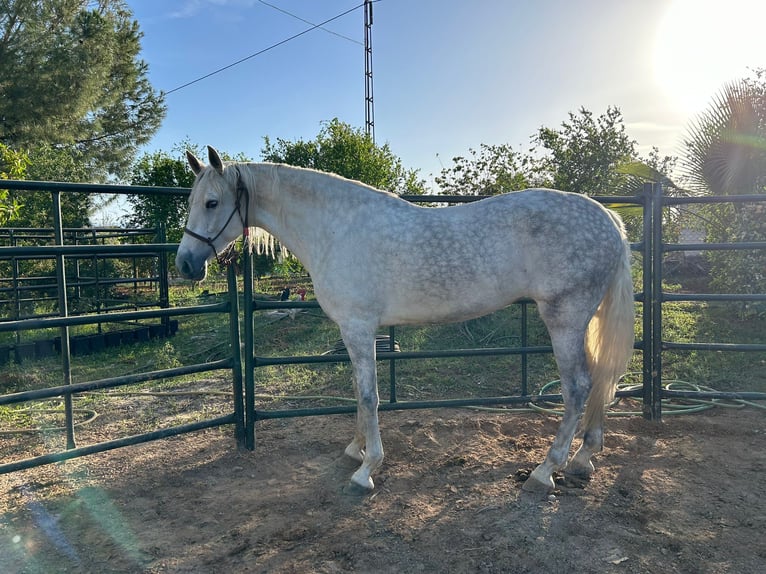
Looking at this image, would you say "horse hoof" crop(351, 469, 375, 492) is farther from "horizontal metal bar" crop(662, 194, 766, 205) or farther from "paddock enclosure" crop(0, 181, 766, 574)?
"horizontal metal bar" crop(662, 194, 766, 205)

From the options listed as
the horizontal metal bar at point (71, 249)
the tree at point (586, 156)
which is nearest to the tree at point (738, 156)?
the tree at point (586, 156)

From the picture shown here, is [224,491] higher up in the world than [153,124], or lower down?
lower down

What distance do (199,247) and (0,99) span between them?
12.2 m

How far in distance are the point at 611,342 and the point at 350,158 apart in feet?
33.6

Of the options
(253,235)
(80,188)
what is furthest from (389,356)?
(80,188)

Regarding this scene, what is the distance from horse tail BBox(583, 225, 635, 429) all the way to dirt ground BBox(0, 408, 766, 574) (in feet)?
1.27

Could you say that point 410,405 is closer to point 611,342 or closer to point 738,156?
point 611,342

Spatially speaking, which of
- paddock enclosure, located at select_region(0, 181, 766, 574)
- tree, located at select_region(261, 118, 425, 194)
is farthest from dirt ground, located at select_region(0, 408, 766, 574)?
tree, located at select_region(261, 118, 425, 194)

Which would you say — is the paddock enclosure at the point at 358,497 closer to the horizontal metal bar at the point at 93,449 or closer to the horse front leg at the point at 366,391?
the horizontal metal bar at the point at 93,449

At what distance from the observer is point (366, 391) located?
8.96 ft

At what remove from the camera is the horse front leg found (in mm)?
2654

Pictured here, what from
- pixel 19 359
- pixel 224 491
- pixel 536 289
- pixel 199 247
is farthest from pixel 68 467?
pixel 19 359

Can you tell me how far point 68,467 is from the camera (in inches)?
116

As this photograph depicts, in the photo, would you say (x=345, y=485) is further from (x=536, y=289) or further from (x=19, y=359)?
(x=19, y=359)
